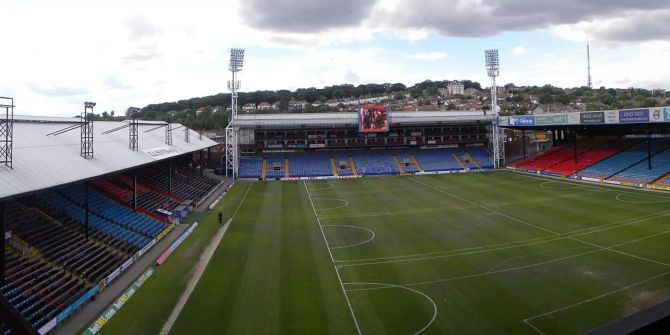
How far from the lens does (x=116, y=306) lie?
17875mm

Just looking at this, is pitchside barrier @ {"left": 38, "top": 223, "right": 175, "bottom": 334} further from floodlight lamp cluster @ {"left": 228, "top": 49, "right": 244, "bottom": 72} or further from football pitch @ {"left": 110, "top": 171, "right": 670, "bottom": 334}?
floodlight lamp cluster @ {"left": 228, "top": 49, "right": 244, "bottom": 72}

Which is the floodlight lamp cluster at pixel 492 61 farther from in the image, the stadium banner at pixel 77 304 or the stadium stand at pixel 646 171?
the stadium banner at pixel 77 304

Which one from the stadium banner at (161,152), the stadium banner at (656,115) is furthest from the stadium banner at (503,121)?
the stadium banner at (161,152)

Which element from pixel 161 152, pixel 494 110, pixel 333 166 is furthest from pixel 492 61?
pixel 161 152

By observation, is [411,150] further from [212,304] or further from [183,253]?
[212,304]

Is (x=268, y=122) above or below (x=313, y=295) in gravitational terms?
above

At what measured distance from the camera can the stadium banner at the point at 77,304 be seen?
1631 centimetres

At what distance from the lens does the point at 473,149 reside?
73.6 metres

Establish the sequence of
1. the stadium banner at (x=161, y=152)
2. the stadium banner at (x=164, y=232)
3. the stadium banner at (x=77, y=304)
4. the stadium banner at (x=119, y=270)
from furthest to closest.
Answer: the stadium banner at (x=161, y=152) < the stadium banner at (x=164, y=232) < the stadium banner at (x=119, y=270) < the stadium banner at (x=77, y=304)

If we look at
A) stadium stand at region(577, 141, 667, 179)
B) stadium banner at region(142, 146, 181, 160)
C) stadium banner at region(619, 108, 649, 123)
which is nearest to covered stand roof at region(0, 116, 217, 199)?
stadium banner at region(142, 146, 181, 160)

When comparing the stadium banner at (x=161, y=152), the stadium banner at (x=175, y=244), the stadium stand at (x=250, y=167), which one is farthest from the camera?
the stadium stand at (x=250, y=167)

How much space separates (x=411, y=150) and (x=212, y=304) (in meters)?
58.6

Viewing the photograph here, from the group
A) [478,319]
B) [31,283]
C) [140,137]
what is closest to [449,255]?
[478,319]

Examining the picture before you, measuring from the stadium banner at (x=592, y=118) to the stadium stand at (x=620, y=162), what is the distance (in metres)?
6.05
